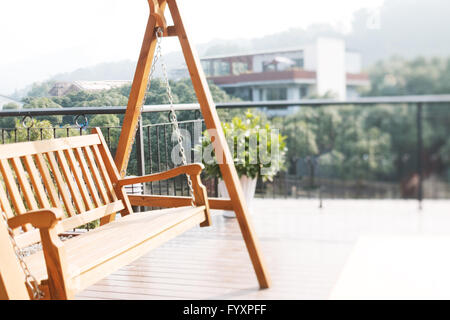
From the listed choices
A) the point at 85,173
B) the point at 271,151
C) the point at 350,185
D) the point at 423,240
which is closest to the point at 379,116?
the point at 350,185

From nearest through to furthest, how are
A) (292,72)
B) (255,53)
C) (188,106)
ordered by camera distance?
(188,106) < (255,53) < (292,72)

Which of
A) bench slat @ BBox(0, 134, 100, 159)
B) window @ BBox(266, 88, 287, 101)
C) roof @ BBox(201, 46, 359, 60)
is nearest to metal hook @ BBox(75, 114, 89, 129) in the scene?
bench slat @ BBox(0, 134, 100, 159)

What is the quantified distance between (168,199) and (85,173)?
38 centimetres

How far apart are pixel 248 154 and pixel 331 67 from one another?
6.06 m

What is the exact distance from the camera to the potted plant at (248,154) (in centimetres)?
336

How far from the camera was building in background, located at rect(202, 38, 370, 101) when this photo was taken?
4535 mm

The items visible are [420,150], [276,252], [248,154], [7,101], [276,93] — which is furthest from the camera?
[276,93]

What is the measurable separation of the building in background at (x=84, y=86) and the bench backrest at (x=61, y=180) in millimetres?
648

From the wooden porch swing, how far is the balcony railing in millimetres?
652

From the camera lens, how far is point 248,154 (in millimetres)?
Result: 3371

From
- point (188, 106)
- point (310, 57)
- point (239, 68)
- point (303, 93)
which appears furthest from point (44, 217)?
point (303, 93)

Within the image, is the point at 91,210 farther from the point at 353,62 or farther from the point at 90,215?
the point at 353,62
